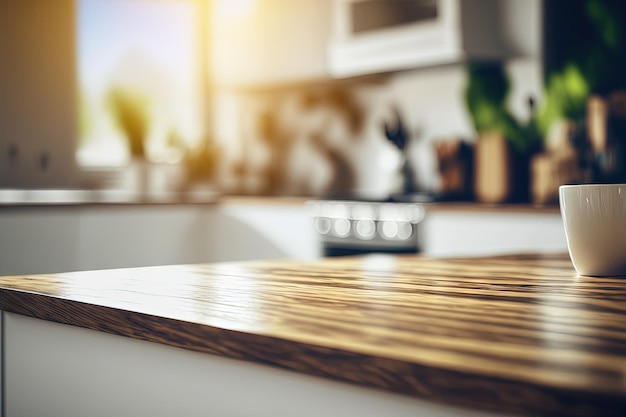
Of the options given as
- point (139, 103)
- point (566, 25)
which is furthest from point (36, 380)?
point (139, 103)

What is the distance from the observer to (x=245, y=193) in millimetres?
4852

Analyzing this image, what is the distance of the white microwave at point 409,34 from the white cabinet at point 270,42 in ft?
0.41

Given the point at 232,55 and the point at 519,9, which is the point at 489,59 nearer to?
the point at 519,9

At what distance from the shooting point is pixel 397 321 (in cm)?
69

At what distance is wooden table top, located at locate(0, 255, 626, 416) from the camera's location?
504 millimetres

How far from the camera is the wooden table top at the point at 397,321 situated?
50 cm

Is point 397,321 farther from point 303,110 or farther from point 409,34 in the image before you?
point 303,110

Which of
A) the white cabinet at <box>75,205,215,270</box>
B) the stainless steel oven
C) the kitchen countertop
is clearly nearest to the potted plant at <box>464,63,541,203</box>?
the kitchen countertop

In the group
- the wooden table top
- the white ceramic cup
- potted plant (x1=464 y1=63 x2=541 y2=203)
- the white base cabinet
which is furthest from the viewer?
potted plant (x1=464 y1=63 x2=541 y2=203)

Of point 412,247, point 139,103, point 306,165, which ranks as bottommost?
point 412,247

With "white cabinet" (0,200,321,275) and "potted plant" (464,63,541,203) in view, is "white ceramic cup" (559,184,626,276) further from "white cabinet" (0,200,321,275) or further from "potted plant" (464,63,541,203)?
"white cabinet" (0,200,321,275)

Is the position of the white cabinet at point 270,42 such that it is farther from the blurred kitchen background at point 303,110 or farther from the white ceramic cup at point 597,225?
the white ceramic cup at point 597,225

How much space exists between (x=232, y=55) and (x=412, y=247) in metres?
1.75

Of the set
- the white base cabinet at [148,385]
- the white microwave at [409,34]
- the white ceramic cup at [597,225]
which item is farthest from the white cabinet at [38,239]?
the white ceramic cup at [597,225]
